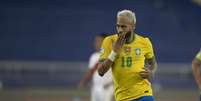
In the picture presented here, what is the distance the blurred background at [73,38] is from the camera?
24.8 meters

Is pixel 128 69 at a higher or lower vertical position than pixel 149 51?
lower

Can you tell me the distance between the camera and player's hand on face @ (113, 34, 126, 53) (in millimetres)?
7504

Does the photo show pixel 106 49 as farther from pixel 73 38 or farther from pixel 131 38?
pixel 73 38

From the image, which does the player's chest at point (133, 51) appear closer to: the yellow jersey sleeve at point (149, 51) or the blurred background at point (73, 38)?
the yellow jersey sleeve at point (149, 51)

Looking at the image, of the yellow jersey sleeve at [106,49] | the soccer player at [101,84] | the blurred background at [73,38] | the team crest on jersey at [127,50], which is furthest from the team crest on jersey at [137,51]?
the blurred background at [73,38]

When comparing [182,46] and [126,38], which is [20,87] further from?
[126,38]

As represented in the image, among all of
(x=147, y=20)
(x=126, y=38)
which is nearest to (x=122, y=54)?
(x=126, y=38)

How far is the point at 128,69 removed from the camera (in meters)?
7.86

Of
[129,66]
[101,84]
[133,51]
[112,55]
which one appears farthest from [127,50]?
[101,84]

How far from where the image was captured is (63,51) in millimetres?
26906

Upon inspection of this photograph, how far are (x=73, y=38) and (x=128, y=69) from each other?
64.5 ft

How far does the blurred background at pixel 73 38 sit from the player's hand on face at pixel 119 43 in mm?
15449

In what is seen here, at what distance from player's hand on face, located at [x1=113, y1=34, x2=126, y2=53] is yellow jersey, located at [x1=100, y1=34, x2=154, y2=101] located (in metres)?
0.18

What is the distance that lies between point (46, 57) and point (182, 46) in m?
6.00
